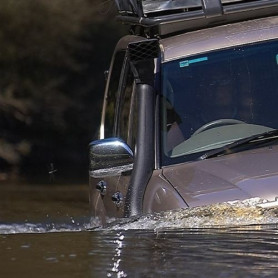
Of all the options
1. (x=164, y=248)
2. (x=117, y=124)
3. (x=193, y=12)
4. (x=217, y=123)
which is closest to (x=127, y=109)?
(x=117, y=124)

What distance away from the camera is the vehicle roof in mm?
6879

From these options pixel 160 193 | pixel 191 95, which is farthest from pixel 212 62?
pixel 160 193

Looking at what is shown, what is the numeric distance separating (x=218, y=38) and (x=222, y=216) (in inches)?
63.4

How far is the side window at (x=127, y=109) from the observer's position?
25.3 feet

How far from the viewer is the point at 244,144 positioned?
6273 millimetres

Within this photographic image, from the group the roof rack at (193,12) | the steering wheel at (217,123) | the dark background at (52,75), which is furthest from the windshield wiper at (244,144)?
the dark background at (52,75)

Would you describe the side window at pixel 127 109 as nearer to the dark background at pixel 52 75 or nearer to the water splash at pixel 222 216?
the water splash at pixel 222 216

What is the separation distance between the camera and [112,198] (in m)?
6.87

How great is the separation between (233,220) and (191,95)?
1.29m

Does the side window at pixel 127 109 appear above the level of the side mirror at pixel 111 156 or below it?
below

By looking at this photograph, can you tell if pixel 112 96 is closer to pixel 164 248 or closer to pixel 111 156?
pixel 111 156

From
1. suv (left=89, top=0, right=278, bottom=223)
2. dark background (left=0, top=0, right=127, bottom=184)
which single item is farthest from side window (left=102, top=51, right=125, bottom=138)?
dark background (left=0, top=0, right=127, bottom=184)

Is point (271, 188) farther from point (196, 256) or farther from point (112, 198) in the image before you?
point (112, 198)

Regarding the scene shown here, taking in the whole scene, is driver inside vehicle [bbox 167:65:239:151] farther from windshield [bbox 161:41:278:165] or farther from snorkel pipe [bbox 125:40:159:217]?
snorkel pipe [bbox 125:40:159:217]
